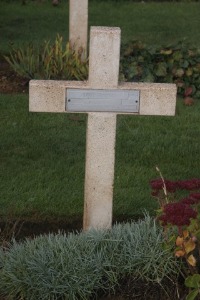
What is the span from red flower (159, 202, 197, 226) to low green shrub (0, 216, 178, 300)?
0.91 feet

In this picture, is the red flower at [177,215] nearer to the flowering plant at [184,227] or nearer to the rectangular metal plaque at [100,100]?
the flowering plant at [184,227]

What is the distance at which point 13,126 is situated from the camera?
329 inches

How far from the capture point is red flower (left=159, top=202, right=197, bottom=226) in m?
4.32

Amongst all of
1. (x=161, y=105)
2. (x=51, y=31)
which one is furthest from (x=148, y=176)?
(x=51, y=31)

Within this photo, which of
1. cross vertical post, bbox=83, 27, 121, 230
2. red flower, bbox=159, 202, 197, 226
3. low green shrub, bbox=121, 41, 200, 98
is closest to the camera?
red flower, bbox=159, 202, 197, 226

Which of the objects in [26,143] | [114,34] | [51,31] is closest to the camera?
[114,34]

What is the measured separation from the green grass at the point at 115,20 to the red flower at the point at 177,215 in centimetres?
779

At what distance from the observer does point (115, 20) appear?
49.0 feet

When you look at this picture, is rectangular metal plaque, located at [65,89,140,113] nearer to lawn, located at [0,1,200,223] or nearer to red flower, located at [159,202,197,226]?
red flower, located at [159,202,197,226]

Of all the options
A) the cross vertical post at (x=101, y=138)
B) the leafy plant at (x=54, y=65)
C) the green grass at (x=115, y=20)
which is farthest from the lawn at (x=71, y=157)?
the green grass at (x=115, y=20)

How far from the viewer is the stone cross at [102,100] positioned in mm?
5012

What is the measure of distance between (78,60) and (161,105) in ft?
14.6

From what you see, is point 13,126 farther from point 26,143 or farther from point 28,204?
point 28,204

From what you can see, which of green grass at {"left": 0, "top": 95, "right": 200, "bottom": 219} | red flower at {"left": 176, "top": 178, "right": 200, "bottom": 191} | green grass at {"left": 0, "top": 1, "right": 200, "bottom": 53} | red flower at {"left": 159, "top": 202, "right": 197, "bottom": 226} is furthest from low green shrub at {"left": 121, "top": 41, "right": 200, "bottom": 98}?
red flower at {"left": 159, "top": 202, "right": 197, "bottom": 226}
